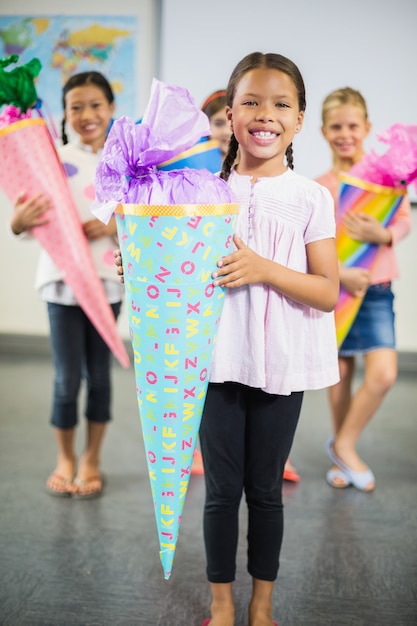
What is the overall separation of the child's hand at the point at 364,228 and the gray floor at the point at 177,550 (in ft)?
2.78

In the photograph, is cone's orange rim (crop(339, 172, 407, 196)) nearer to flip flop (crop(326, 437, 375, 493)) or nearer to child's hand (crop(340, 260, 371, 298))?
child's hand (crop(340, 260, 371, 298))

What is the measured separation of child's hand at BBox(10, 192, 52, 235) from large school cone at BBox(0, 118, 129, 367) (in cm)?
2

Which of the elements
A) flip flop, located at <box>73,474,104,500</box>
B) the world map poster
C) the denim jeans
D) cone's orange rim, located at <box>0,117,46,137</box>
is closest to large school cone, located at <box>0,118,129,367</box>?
cone's orange rim, located at <box>0,117,46,137</box>

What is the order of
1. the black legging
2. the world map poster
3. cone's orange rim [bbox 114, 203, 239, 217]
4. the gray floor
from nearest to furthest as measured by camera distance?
cone's orange rim [bbox 114, 203, 239, 217] → the black legging → the gray floor → the world map poster

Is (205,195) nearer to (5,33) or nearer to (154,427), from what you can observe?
(154,427)

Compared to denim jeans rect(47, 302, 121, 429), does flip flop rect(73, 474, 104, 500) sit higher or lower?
lower

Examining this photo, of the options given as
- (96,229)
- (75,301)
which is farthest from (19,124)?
(75,301)

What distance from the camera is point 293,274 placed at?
124 centimetres

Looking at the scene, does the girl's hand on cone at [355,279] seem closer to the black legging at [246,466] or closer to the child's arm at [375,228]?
the child's arm at [375,228]

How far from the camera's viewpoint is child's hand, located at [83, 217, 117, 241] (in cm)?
209

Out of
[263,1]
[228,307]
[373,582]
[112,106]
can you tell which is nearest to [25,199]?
[112,106]

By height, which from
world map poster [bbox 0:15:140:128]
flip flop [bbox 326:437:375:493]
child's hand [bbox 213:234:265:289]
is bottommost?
flip flop [bbox 326:437:375:493]

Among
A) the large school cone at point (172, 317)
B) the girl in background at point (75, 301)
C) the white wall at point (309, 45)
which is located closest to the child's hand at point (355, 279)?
the girl in background at point (75, 301)

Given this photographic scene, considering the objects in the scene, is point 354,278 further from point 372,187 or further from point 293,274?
Result: point 293,274
